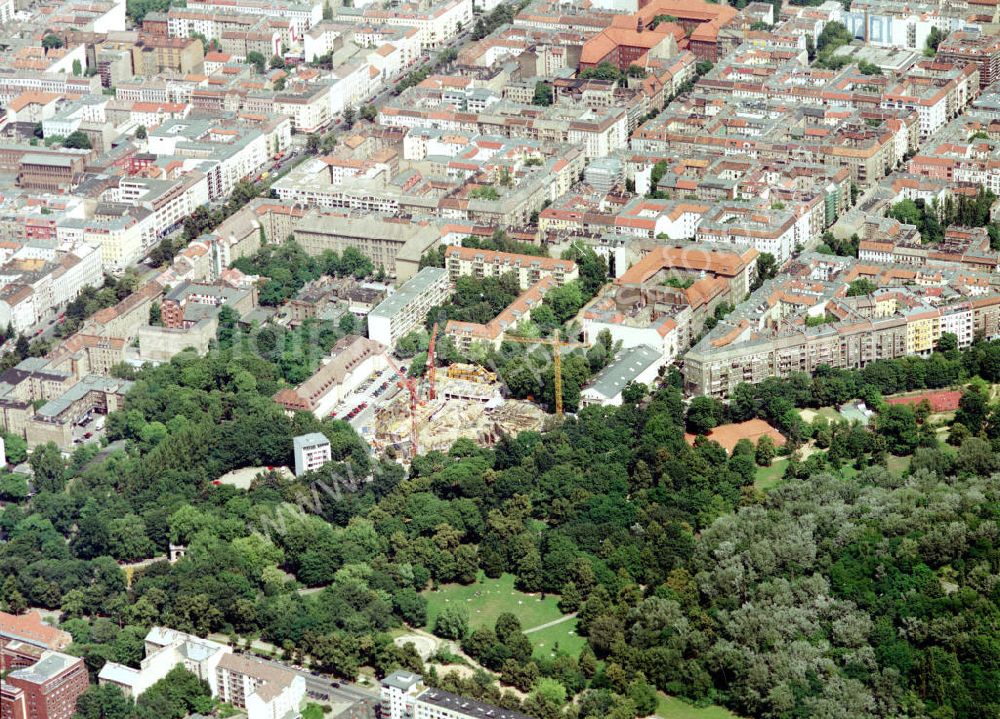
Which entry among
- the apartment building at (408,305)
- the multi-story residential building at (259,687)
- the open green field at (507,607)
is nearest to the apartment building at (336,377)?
the apartment building at (408,305)

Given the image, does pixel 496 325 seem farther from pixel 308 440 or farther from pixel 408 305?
pixel 308 440

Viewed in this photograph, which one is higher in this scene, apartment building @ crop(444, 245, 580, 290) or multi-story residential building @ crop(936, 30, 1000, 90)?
multi-story residential building @ crop(936, 30, 1000, 90)

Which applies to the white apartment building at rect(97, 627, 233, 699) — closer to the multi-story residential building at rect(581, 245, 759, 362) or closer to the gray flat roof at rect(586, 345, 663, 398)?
the gray flat roof at rect(586, 345, 663, 398)

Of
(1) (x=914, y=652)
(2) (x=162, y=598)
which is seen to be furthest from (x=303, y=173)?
(1) (x=914, y=652)

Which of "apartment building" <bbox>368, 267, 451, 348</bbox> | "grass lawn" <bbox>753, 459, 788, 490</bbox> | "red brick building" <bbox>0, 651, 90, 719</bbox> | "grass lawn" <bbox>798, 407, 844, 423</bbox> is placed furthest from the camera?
"apartment building" <bbox>368, 267, 451, 348</bbox>

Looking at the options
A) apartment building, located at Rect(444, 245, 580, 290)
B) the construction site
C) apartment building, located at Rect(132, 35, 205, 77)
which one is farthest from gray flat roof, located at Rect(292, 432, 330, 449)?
apartment building, located at Rect(132, 35, 205, 77)

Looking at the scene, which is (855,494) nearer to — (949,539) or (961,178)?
(949,539)

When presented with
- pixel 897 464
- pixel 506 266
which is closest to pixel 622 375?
pixel 506 266

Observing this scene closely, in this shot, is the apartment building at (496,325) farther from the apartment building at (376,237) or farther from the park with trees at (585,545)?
the apartment building at (376,237)
